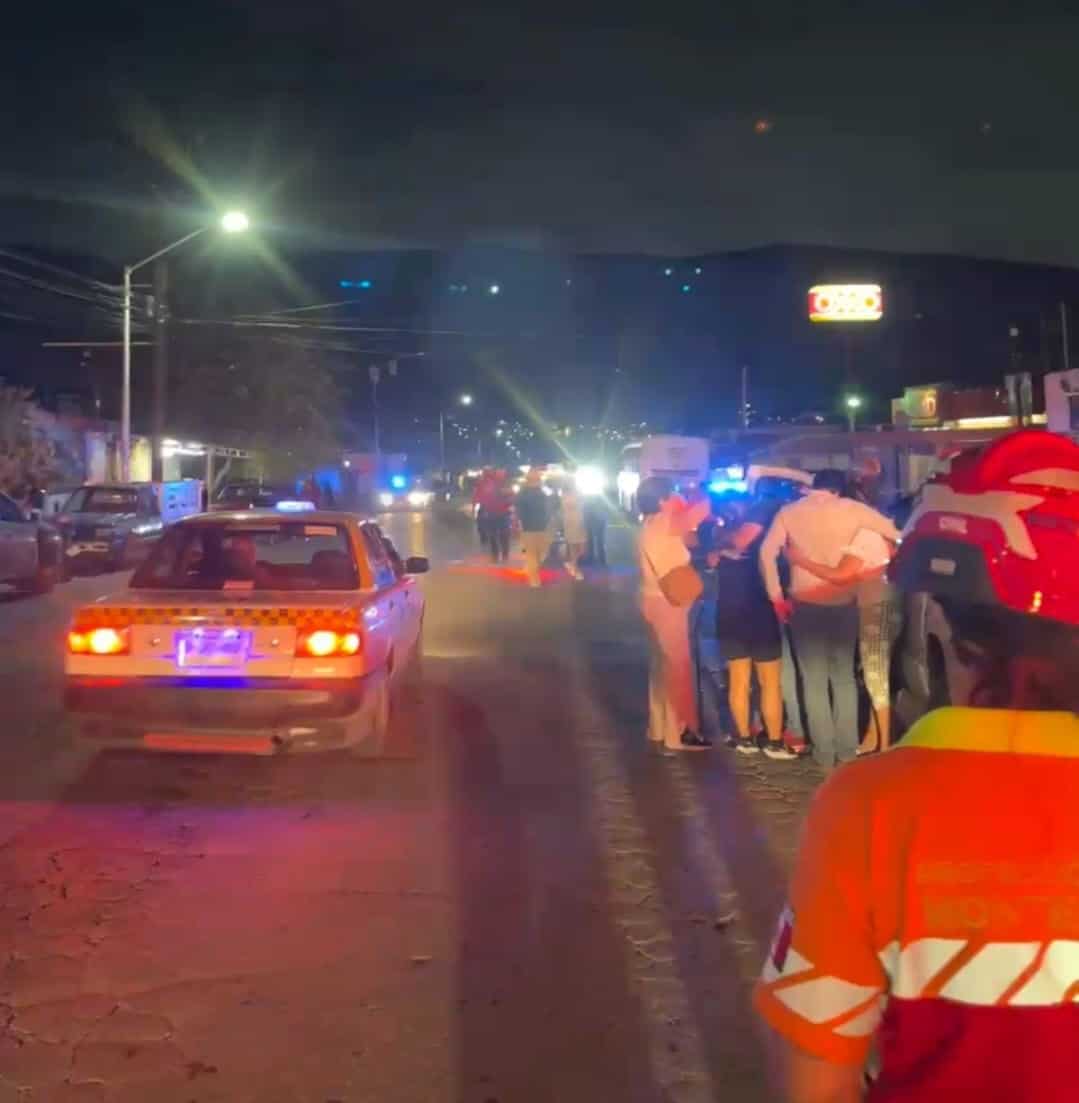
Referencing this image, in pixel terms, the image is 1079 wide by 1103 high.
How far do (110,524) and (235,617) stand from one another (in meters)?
16.9

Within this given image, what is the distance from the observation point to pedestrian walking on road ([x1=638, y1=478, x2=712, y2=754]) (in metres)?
7.76

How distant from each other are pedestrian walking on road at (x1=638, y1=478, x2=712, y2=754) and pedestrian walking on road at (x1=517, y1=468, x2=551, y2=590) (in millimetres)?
11348

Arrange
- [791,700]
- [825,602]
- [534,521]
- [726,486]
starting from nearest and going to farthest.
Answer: [825,602]
[791,700]
[534,521]
[726,486]

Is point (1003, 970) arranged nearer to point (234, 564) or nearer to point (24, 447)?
point (234, 564)

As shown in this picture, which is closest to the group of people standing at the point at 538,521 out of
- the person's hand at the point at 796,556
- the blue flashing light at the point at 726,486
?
the blue flashing light at the point at 726,486

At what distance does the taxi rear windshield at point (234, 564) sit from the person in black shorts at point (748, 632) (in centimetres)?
221

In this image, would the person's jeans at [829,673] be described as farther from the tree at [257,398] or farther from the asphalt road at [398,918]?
the tree at [257,398]

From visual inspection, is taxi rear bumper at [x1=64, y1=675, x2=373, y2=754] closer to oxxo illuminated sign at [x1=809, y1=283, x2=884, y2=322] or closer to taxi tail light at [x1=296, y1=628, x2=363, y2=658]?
taxi tail light at [x1=296, y1=628, x2=363, y2=658]

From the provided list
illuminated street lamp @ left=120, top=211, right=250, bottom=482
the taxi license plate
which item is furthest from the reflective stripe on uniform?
illuminated street lamp @ left=120, top=211, right=250, bottom=482

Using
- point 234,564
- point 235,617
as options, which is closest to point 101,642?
A: point 235,617

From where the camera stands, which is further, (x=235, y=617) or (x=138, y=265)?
(x=138, y=265)

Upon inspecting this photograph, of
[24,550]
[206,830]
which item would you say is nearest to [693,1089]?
[206,830]

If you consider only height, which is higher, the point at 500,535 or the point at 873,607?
the point at 500,535

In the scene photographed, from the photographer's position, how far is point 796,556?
24.2ft
